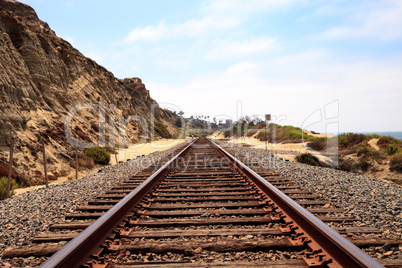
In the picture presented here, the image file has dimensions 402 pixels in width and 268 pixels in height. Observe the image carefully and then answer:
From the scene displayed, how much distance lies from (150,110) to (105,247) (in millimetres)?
54846

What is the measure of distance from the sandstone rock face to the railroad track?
7.73 m

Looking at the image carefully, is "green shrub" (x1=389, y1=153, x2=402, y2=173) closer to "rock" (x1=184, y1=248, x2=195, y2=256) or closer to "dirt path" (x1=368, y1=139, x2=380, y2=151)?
"dirt path" (x1=368, y1=139, x2=380, y2=151)

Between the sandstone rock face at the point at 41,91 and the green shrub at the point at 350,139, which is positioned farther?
the green shrub at the point at 350,139

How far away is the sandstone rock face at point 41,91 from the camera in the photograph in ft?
37.9

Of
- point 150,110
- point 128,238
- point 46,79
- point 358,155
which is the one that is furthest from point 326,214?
point 150,110

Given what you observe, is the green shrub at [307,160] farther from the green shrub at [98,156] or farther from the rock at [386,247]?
the rock at [386,247]

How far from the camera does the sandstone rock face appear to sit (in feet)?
37.9

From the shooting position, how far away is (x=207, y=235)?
2.93 meters

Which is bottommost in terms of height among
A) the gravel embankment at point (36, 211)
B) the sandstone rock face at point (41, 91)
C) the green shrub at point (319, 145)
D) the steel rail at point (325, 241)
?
the gravel embankment at point (36, 211)

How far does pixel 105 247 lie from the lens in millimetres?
2590

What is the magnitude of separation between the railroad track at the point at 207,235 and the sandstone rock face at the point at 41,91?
7725 millimetres

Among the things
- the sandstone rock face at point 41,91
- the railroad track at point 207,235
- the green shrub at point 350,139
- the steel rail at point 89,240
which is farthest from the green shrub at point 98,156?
the green shrub at point 350,139

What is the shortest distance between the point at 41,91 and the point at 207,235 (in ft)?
63.3

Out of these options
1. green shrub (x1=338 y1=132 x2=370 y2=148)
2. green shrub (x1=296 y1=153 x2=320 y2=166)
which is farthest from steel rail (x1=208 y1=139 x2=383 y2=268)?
green shrub (x1=338 y1=132 x2=370 y2=148)
